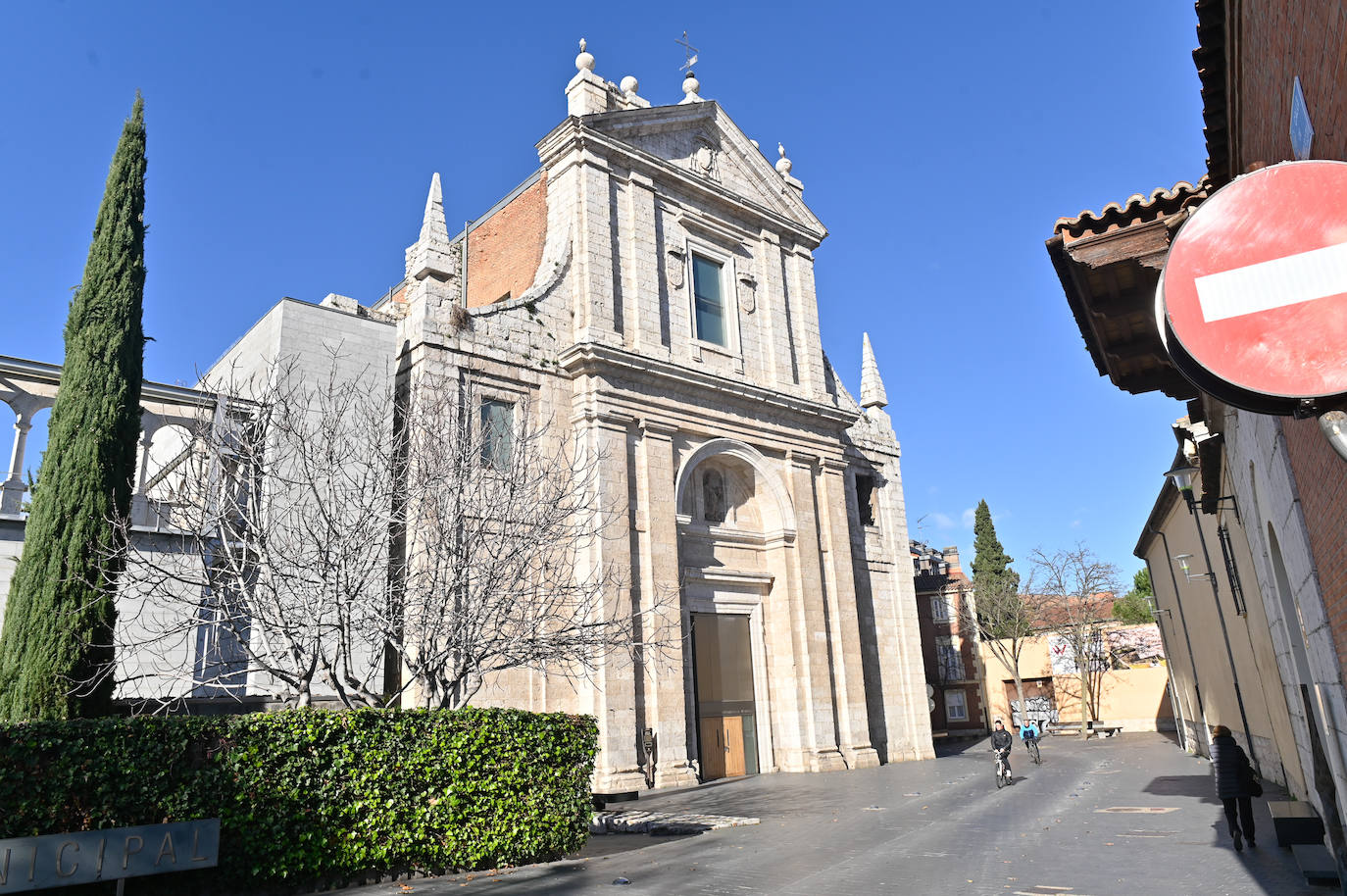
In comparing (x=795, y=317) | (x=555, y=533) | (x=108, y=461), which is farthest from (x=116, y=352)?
(x=795, y=317)

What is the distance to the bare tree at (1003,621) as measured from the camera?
4431cm

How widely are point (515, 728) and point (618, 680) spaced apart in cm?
781

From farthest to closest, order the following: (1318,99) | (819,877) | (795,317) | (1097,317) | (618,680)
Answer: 1. (795,317)
2. (618,680)
3. (819,877)
4. (1097,317)
5. (1318,99)

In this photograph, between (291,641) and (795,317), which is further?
(795,317)

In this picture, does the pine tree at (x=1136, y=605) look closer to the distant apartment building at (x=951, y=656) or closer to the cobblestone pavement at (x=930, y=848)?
the distant apartment building at (x=951, y=656)

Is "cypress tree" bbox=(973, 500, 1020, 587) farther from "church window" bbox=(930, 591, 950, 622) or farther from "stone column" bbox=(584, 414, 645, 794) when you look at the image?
"stone column" bbox=(584, 414, 645, 794)

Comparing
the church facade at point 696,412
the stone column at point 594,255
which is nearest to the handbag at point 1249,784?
the church facade at point 696,412

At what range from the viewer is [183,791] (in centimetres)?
830

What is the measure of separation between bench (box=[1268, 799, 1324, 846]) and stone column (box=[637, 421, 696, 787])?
10670 mm

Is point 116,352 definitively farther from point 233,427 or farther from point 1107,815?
point 1107,815

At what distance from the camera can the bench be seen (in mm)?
9375

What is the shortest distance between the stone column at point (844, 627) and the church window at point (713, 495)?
3020mm

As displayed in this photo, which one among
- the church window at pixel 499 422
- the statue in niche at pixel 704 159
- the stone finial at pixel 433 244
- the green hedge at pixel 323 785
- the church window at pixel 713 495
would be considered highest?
the statue in niche at pixel 704 159

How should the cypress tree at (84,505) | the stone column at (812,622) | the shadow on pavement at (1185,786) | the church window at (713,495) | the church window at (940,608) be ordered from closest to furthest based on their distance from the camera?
the cypress tree at (84,505)
the shadow on pavement at (1185,786)
the stone column at (812,622)
the church window at (713,495)
the church window at (940,608)
